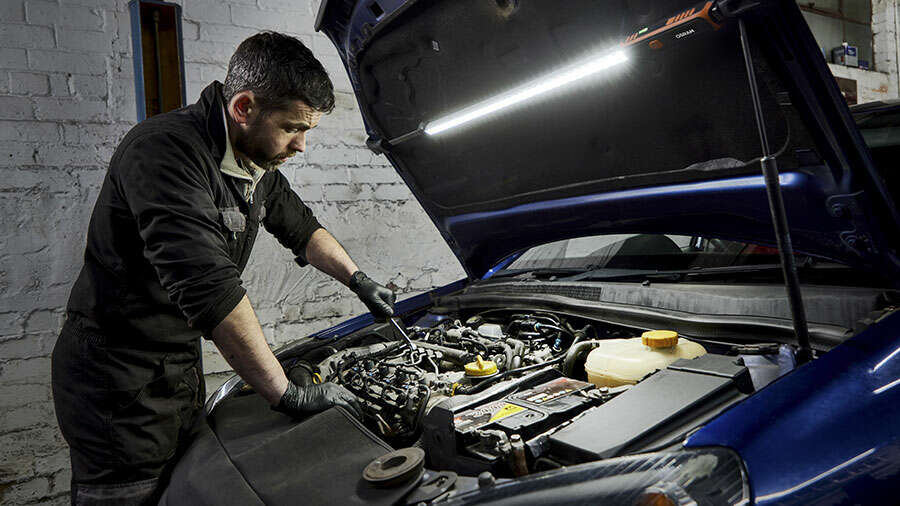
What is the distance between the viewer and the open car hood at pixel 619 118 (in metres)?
1.04

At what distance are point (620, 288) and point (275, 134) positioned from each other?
3.44ft

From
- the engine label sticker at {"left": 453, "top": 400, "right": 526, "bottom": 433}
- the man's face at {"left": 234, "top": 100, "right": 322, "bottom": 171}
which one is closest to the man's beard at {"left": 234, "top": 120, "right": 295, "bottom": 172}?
the man's face at {"left": 234, "top": 100, "right": 322, "bottom": 171}

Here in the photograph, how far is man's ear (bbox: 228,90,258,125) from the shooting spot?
1.48 meters

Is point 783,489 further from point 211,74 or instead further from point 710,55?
point 211,74

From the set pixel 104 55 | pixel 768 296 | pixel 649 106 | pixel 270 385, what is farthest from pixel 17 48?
pixel 768 296

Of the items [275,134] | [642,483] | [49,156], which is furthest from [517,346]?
[49,156]

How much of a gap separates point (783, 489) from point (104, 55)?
2.91 meters

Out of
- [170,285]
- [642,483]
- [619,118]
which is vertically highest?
[619,118]

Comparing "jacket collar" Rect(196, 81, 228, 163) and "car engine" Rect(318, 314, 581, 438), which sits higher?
"jacket collar" Rect(196, 81, 228, 163)

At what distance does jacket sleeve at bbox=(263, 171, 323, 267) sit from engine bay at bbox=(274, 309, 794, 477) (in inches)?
16.7

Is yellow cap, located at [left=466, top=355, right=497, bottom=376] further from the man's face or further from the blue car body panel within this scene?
the man's face

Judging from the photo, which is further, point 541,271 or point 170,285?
point 541,271

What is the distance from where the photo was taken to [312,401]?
1.23 metres

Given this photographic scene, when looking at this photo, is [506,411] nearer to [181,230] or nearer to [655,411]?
[655,411]
